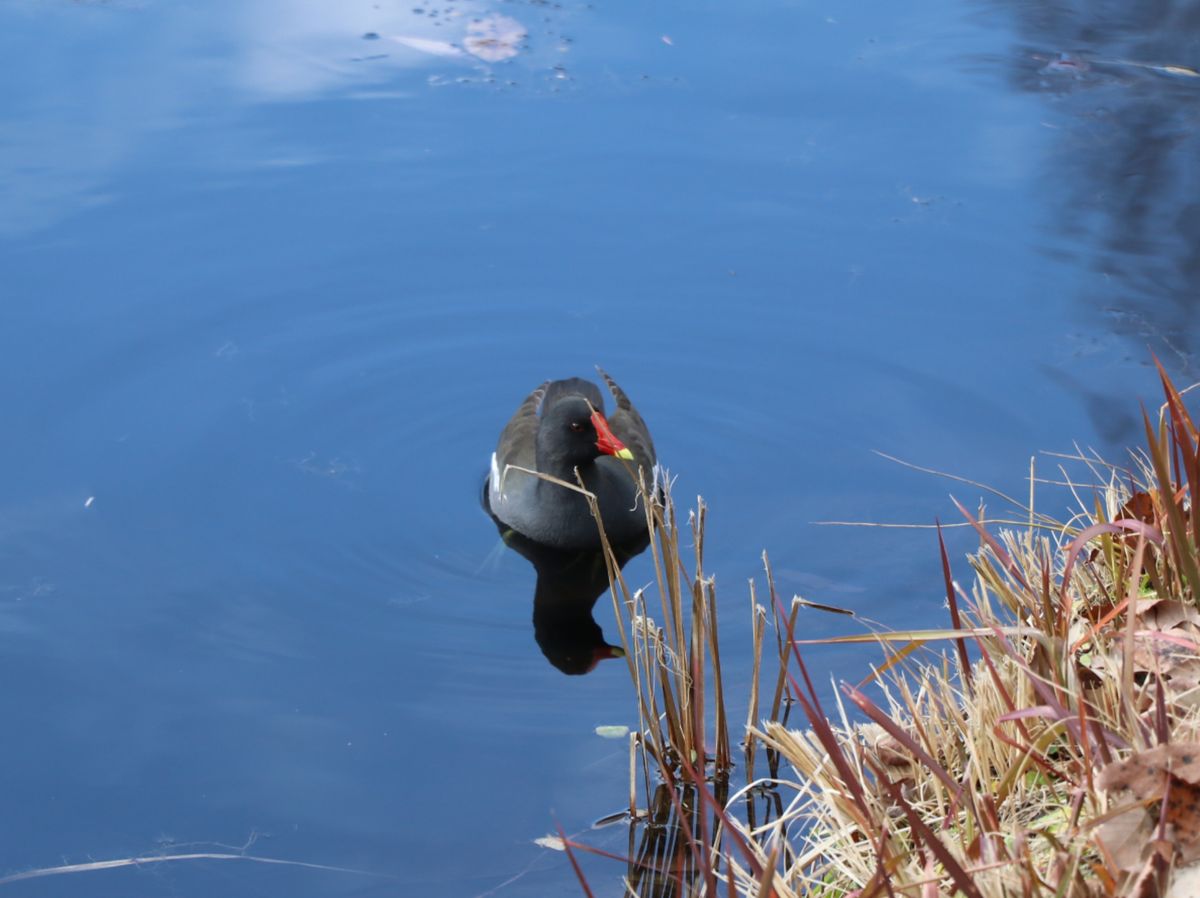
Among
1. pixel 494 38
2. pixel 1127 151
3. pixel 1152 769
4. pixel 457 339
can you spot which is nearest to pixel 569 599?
pixel 457 339

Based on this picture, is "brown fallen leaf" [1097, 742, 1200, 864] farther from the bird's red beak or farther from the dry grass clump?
the bird's red beak

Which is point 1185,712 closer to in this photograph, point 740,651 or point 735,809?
point 735,809

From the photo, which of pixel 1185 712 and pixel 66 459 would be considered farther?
pixel 66 459

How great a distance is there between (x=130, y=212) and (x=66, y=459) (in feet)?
8.00

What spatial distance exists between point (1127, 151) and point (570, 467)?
15.9 feet

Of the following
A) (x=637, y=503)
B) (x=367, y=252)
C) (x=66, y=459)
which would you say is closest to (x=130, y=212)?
(x=367, y=252)

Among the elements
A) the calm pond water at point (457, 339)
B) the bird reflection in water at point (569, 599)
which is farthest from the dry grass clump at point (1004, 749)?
the bird reflection in water at point (569, 599)

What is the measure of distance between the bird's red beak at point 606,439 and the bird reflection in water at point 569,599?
489 mm

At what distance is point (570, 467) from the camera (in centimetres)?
648

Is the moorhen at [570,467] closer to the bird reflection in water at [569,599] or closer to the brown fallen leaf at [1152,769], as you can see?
the bird reflection in water at [569,599]

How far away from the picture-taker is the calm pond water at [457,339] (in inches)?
183

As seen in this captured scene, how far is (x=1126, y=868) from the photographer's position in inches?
92.4

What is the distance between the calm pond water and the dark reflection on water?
3 centimetres

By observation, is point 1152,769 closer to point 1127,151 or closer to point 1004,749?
point 1004,749
